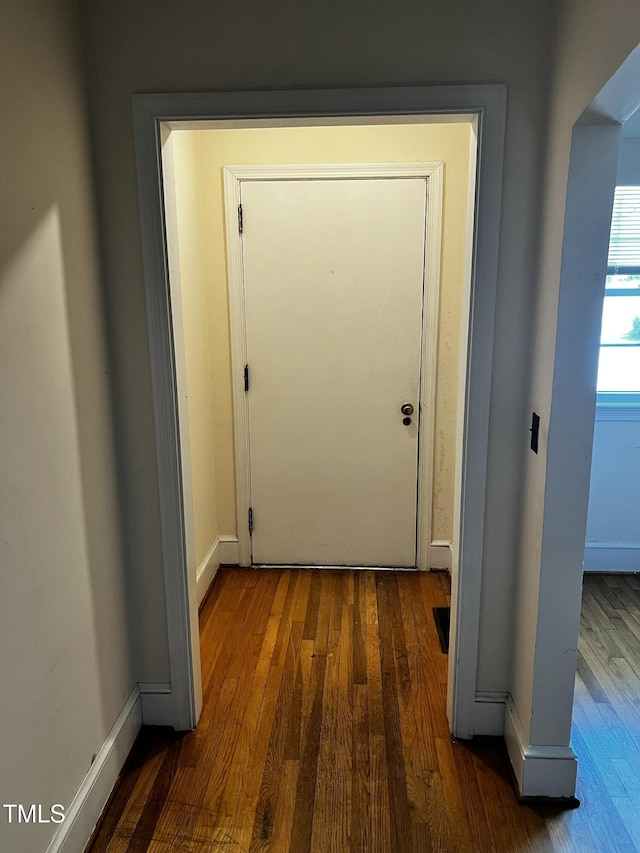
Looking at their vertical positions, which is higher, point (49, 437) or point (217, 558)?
point (49, 437)

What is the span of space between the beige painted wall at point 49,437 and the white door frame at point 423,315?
1.31m

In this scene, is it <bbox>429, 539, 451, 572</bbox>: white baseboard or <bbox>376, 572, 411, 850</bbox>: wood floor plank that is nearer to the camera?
<bbox>376, 572, 411, 850</bbox>: wood floor plank

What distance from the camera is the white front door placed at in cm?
301

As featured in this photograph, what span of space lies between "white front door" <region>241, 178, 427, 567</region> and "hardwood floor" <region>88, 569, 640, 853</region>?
0.54m

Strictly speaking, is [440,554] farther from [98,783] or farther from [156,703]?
[98,783]

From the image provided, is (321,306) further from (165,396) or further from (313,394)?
(165,396)

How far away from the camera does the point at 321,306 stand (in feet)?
10.2

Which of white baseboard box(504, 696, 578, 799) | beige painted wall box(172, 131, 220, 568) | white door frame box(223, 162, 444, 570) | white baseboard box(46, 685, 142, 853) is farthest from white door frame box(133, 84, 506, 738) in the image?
white door frame box(223, 162, 444, 570)

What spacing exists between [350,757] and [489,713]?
0.50m

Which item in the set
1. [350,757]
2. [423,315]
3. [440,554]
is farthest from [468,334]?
[440,554]

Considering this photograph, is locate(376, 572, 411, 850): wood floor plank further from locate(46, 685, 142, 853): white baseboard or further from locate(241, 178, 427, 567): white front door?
locate(46, 685, 142, 853): white baseboard

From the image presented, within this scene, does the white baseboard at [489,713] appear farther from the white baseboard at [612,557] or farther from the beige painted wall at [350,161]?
the white baseboard at [612,557]

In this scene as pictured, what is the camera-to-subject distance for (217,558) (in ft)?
11.1

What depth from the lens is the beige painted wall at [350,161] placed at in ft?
9.60
